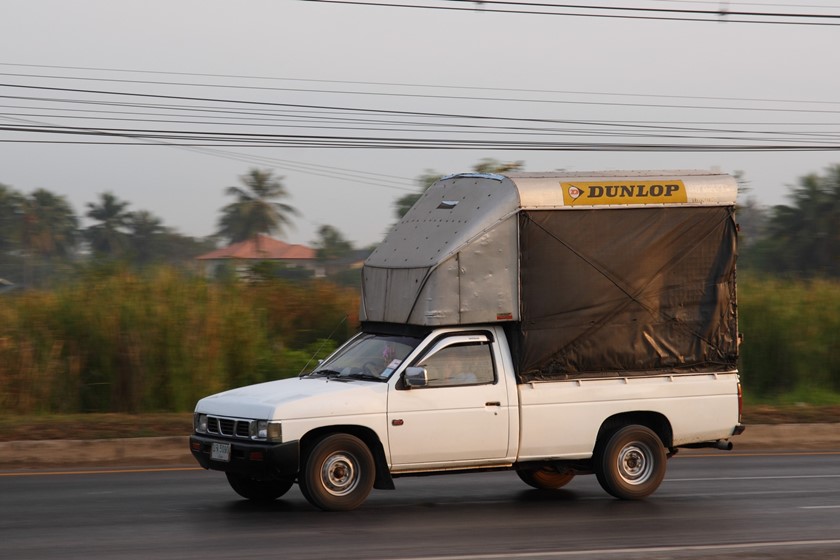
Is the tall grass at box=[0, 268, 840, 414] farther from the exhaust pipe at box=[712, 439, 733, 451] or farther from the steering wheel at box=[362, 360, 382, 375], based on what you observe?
the exhaust pipe at box=[712, 439, 733, 451]

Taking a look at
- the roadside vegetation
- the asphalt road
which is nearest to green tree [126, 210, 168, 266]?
the roadside vegetation

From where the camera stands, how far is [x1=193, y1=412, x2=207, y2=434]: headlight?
10453 mm

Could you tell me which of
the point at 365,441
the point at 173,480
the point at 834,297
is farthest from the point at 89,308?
the point at 834,297

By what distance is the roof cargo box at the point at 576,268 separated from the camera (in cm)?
1077

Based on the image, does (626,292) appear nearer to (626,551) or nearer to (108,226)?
(626,551)

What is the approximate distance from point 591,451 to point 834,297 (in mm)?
15649

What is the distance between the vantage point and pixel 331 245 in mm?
38656

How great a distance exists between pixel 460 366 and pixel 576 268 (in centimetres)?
157

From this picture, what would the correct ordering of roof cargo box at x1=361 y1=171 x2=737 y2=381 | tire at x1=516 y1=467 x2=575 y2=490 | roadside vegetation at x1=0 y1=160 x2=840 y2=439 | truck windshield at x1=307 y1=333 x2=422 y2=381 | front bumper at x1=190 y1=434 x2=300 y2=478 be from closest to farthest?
front bumper at x1=190 y1=434 x2=300 y2=478 < truck windshield at x1=307 y1=333 x2=422 y2=381 < roof cargo box at x1=361 y1=171 x2=737 y2=381 < tire at x1=516 y1=467 x2=575 y2=490 < roadside vegetation at x1=0 y1=160 x2=840 y2=439

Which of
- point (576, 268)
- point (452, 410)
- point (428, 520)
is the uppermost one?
point (576, 268)

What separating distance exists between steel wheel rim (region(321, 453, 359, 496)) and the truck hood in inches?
15.9

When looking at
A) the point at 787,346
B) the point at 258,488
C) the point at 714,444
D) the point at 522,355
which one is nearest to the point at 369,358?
the point at 522,355

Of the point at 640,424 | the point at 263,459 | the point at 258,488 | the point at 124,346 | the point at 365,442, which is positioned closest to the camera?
the point at 263,459

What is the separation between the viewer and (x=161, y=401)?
18422 mm
